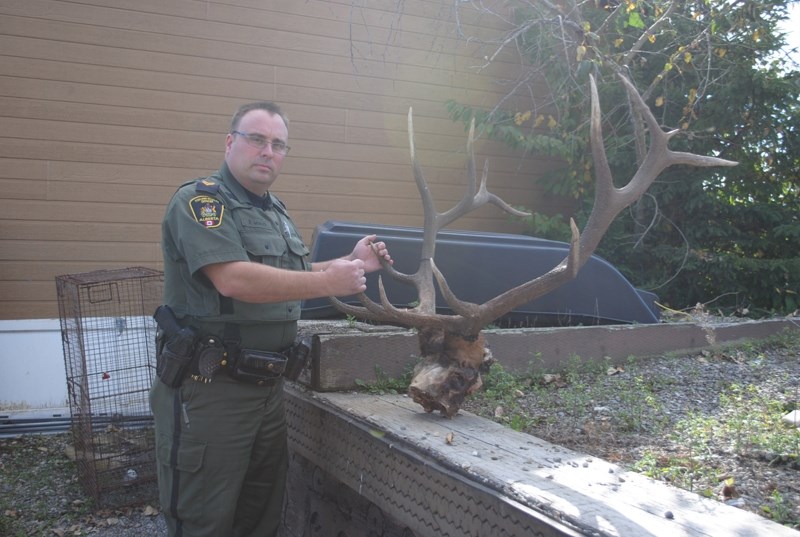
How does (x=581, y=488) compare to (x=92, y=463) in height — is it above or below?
above

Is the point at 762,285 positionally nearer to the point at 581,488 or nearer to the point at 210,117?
the point at 210,117

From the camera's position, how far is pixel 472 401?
3701 mm

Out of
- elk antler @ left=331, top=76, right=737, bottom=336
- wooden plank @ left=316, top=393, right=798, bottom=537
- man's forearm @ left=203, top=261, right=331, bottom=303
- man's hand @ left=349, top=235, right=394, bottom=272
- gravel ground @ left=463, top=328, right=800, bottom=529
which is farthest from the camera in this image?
man's hand @ left=349, top=235, right=394, bottom=272

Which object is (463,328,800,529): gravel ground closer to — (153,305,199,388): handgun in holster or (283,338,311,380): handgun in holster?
(283,338,311,380): handgun in holster

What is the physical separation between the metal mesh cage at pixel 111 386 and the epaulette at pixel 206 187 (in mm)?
2232

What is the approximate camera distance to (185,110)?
23.1 feet

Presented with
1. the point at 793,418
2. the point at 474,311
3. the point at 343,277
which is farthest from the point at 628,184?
the point at 343,277

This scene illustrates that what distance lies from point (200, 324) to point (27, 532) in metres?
2.41

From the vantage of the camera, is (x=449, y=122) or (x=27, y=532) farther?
(x=449, y=122)

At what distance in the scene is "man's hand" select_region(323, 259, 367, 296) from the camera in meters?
2.81

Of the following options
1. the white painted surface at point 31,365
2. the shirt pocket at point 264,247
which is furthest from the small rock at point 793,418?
the white painted surface at point 31,365

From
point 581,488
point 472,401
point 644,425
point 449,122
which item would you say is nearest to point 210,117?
point 449,122

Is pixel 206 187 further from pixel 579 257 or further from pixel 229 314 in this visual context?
pixel 579 257

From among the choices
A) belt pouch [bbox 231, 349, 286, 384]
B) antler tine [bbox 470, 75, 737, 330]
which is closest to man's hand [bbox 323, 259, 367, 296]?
belt pouch [bbox 231, 349, 286, 384]
